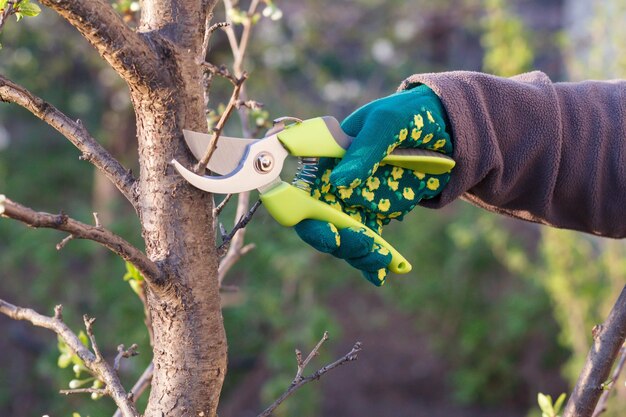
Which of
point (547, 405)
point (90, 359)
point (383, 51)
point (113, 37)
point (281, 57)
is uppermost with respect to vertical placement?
point (281, 57)

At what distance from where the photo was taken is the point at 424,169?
3.87ft

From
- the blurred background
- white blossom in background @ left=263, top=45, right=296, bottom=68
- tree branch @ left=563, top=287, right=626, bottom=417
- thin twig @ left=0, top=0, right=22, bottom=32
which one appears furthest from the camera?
white blossom in background @ left=263, top=45, right=296, bottom=68

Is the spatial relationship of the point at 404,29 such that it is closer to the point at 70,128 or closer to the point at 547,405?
the point at 547,405

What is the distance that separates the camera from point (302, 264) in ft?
12.5

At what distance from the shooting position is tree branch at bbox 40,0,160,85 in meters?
Result: 0.92

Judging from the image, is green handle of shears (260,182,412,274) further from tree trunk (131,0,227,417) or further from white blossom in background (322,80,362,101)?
white blossom in background (322,80,362,101)

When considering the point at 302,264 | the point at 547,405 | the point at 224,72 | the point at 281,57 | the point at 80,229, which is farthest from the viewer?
the point at 281,57

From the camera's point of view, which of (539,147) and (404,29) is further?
(404,29)

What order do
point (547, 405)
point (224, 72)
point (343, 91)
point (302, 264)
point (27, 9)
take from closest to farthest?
point (224, 72) < point (27, 9) < point (547, 405) < point (302, 264) < point (343, 91)

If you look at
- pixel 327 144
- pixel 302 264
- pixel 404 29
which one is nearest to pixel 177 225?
pixel 327 144

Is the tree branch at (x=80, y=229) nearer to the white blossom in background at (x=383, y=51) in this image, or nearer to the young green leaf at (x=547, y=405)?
the young green leaf at (x=547, y=405)

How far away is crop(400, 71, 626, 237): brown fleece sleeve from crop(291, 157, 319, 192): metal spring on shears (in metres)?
0.23

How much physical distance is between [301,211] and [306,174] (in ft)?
0.22

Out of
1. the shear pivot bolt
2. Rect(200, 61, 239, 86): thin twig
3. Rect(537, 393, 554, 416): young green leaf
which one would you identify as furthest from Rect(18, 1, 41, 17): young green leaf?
Rect(537, 393, 554, 416): young green leaf
